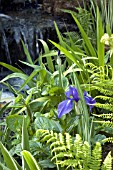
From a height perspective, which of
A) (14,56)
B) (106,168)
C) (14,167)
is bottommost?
(14,56)

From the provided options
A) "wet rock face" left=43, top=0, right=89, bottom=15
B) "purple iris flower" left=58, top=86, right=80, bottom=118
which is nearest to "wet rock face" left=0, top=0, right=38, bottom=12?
"wet rock face" left=43, top=0, right=89, bottom=15

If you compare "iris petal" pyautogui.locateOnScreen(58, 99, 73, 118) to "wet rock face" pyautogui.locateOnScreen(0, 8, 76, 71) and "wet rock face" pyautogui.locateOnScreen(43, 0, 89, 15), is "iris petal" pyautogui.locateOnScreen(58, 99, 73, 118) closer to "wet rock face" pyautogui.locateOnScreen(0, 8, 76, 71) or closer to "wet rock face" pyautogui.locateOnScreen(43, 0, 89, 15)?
"wet rock face" pyautogui.locateOnScreen(0, 8, 76, 71)

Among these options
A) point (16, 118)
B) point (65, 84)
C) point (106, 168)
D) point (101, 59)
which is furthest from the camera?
point (101, 59)

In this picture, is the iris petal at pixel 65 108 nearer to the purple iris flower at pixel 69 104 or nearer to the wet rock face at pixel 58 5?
the purple iris flower at pixel 69 104

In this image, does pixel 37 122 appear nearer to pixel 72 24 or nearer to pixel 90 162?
pixel 90 162

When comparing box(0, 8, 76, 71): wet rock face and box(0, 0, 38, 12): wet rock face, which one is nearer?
box(0, 8, 76, 71): wet rock face

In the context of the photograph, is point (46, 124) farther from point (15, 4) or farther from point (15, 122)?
point (15, 4)

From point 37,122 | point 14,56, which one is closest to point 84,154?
point 37,122

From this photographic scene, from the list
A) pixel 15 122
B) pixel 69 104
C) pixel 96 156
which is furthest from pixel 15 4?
pixel 96 156
